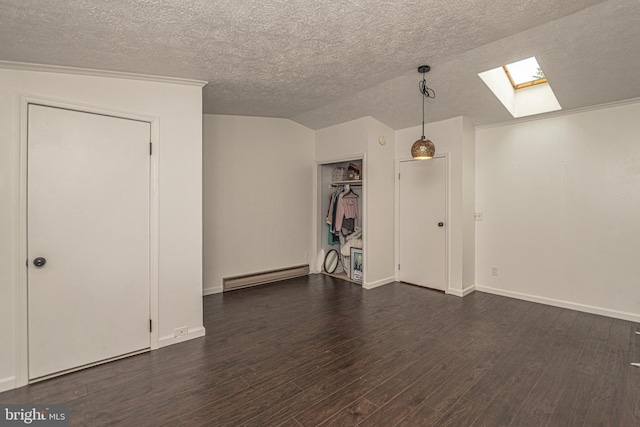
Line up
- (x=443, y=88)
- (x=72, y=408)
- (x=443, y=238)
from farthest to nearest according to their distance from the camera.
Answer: (x=443, y=238), (x=443, y=88), (x=72, y=408)

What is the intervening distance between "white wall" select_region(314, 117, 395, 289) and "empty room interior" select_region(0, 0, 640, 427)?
72 millimetres

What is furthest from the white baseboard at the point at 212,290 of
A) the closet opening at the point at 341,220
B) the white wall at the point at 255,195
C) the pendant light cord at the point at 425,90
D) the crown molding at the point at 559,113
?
the crown molding at the point at 559,113

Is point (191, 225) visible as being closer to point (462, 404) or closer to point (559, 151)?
point (462, 404)

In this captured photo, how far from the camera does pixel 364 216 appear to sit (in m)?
4.55

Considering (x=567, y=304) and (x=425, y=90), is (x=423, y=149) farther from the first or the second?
(x=567, y=304)

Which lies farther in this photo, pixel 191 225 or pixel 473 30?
pixel 191 225

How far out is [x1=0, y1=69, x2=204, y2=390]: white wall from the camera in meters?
2.12

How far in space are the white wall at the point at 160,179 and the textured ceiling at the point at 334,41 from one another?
163 mm

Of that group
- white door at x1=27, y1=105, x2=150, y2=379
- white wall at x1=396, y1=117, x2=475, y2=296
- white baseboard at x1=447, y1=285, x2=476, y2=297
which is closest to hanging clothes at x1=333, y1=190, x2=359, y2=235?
white wall at x1=396, y1=117, x2=475, y2=296

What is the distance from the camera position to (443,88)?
3.48m

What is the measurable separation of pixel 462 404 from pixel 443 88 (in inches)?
125

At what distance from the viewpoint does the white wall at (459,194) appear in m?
4.21

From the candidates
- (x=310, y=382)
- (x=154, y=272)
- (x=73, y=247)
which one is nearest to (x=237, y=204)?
(x=154, y=272)

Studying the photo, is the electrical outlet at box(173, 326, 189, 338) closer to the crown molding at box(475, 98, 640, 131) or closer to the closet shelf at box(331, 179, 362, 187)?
the closet shelf at box(331, 179, 362, 187)
